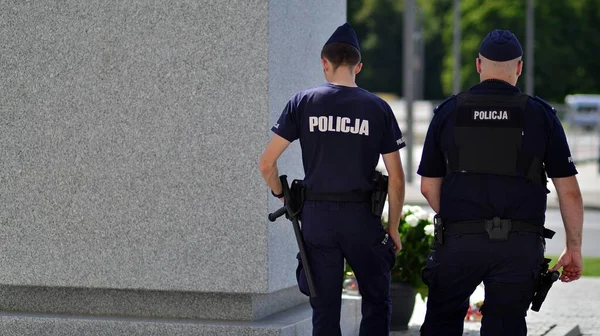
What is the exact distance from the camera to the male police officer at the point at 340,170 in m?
5.30

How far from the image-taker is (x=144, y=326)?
6.42 meters

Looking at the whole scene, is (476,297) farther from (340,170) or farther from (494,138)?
(494,138)

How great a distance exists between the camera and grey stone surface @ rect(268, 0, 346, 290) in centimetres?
632

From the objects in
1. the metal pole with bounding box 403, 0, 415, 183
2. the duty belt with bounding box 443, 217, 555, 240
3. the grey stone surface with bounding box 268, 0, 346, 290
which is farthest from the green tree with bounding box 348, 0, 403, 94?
the duty belt with bounding box 443, 217, 555, 240

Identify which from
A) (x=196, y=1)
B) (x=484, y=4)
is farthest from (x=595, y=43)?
(x=196, y=1)

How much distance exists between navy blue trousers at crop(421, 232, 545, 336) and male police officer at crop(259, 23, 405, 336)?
1.07 ft

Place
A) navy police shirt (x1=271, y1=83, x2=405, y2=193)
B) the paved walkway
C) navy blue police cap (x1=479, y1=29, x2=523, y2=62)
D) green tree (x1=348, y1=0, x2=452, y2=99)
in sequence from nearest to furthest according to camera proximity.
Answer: navy blue police cap (x1=479, y1=29, x2=523, y2=62)
navy police shirt (x1=271, y1=83, x2=405, y2=193)
the paved walkway
green tree (x1=348, y1=0, x2=452, y2=99)

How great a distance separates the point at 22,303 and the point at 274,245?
62.1 inches

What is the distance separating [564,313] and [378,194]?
150 inches

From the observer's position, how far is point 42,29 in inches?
260

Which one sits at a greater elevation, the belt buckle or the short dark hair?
the short dark hair

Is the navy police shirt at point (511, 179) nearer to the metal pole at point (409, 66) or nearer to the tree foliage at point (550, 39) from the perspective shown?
the metal pole at point (409, 66)

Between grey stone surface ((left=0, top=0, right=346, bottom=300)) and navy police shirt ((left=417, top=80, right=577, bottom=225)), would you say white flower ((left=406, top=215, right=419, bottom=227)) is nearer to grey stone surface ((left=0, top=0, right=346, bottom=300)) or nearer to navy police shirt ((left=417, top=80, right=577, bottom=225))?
grey stone surface ((left=0, top=0, right=346, bottom=300))

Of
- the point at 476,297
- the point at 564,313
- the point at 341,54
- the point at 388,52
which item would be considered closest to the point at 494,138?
the point at 341,54
